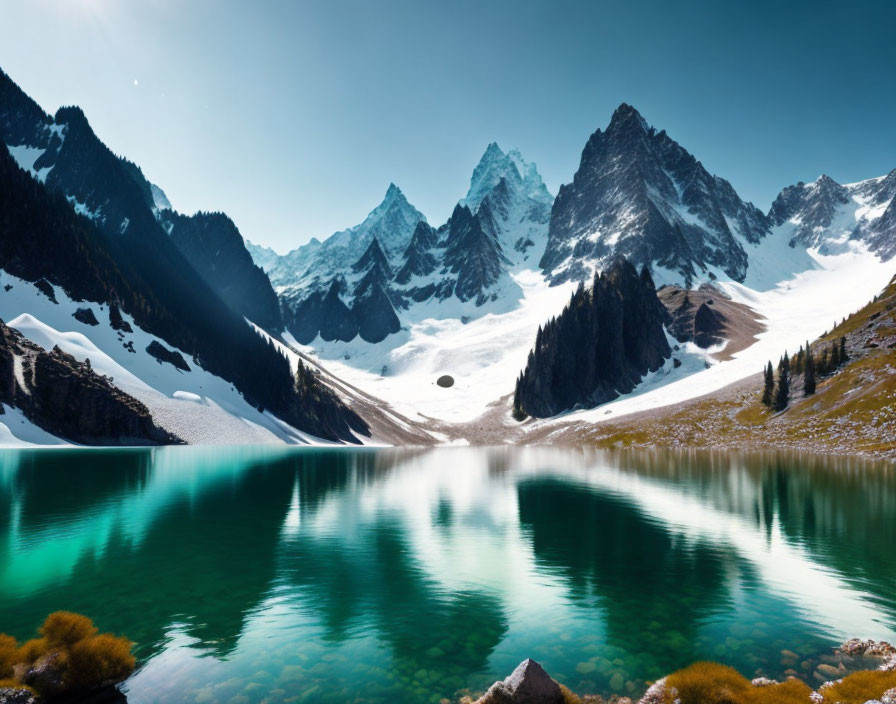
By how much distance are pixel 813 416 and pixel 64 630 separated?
145m

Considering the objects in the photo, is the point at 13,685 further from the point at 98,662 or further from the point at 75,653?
the point at 98,662

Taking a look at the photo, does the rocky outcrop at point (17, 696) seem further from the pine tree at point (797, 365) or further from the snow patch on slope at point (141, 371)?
the pine tree at point (797, 365)

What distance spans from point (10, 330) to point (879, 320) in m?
221

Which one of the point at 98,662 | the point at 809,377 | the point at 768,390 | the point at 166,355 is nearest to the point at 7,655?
the point at 98,662

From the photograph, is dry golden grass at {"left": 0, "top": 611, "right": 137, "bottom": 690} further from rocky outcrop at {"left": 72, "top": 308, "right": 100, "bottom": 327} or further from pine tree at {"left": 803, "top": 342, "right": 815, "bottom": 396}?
pine tree at {"left": 803, "top": 342, "right": 815, "bottom": 396}

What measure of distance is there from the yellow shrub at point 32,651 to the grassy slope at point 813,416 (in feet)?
372

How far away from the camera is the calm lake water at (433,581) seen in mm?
18969

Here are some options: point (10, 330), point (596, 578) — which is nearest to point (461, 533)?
point (596, 578)

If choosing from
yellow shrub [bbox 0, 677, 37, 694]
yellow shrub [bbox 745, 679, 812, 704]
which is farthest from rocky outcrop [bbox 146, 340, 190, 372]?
yellow shrub [bbox 745, 679, 812, 704]

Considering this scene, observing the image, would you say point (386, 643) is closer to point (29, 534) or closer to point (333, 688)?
point (333, 688)

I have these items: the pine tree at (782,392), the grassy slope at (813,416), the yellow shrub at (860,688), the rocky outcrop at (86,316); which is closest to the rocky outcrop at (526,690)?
the yellow shrub at (860,688)

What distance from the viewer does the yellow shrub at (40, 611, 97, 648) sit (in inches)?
653

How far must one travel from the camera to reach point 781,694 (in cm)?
1561

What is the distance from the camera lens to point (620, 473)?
83062mm
